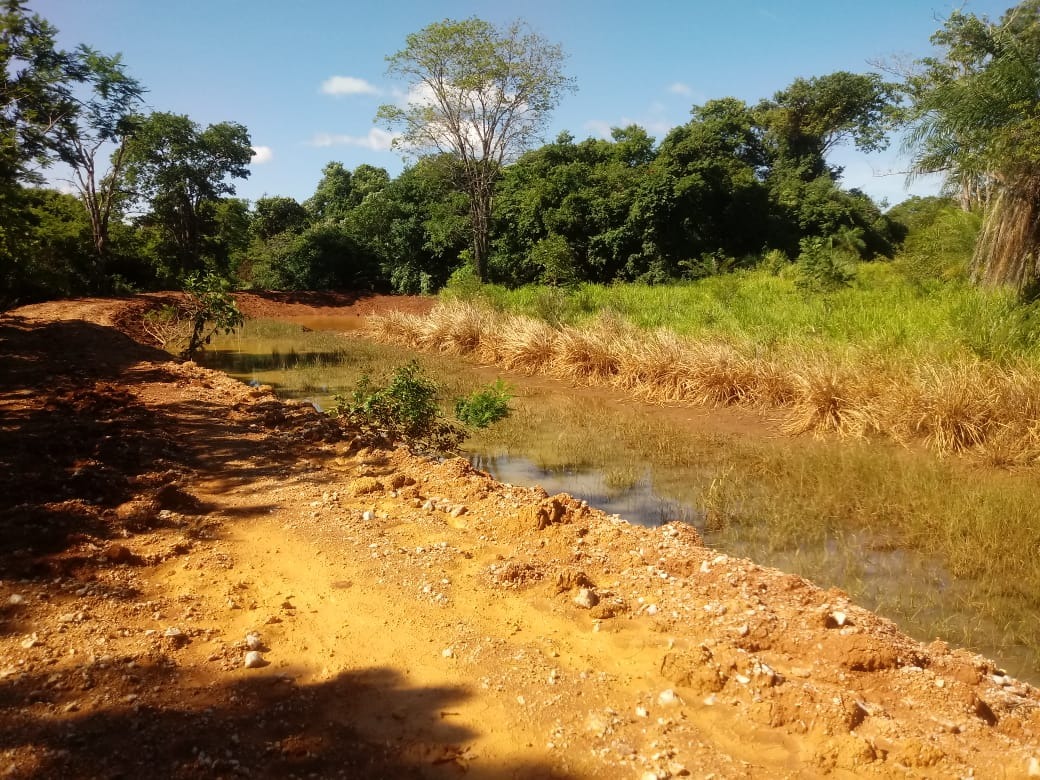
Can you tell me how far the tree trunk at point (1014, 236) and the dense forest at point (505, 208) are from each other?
105 cm

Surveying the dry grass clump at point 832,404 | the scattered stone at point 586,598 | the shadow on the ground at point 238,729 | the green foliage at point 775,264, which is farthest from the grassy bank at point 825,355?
the shadow on the ground at point 238,729

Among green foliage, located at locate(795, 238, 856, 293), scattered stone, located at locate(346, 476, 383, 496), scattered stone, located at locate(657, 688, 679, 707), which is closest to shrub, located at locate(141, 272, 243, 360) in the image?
scattered stone, located at locate(346, 476, 383, 496)

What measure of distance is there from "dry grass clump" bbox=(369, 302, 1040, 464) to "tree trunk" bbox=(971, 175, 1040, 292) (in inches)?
160

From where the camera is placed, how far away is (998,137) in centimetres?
944

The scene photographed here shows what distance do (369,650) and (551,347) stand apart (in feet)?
33.1

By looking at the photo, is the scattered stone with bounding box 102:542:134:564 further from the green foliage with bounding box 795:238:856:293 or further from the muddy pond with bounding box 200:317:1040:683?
the green foliage with bounding box 795:238:856:293

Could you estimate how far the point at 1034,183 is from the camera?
10.2m

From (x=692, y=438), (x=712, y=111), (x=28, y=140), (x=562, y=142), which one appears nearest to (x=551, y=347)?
(x=692, y=438)

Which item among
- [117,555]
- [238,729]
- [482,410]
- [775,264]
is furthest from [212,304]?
[775,264]

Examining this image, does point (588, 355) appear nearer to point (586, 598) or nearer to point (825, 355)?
point (825, 355)

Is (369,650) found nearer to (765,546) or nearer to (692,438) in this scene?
(765,546)

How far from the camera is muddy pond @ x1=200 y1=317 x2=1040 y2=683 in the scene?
4.26 m

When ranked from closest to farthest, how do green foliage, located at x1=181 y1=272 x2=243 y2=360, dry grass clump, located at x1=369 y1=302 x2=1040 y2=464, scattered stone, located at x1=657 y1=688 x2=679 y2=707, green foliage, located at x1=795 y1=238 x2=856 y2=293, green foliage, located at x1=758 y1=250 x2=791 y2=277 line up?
1. scattered stone, located at x1=657 y1=688 x2=679 y2=707
2. dry grass clump, located at x1=369 y1=302 x2=1040 y2=464
3. green foliage, located at x1=181 y1=272 x2=243 y2=360
4. green foliage, located at x1=795 y1=238 x2=856 y2=293
5. green foliage, located at x1=758 y1=250 x2=791 y2=277

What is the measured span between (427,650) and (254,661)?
2.67ft
